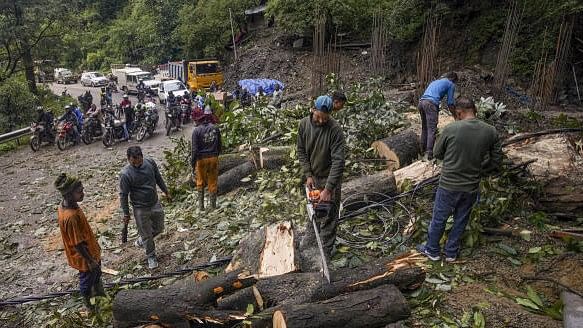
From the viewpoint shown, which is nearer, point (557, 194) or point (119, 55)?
point (557, 194)

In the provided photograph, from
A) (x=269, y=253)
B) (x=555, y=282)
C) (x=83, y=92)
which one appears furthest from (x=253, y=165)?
(x=83, y=92)

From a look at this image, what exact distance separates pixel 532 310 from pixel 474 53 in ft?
49.7

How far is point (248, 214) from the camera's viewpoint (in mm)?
6633

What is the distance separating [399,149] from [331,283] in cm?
352

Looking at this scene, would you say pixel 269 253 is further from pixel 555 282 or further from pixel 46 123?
pixel 46 123

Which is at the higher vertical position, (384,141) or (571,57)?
(571,57)

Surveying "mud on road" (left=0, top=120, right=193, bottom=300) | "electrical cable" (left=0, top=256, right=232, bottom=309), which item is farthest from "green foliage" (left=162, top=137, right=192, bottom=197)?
"electrical cable" (left=0, top=256, right=232, bottom=309)

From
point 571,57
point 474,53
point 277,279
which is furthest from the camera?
point 474,53

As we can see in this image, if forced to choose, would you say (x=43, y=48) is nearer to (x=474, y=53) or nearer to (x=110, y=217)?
(x=110, y=217)

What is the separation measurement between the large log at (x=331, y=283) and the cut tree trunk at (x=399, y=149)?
2.90m

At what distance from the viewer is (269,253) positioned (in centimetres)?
445

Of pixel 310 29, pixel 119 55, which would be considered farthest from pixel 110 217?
pixel 119 55

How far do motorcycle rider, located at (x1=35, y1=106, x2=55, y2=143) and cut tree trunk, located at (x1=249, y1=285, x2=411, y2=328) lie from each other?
42.7ft

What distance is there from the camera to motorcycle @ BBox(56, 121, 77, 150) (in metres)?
13.4
